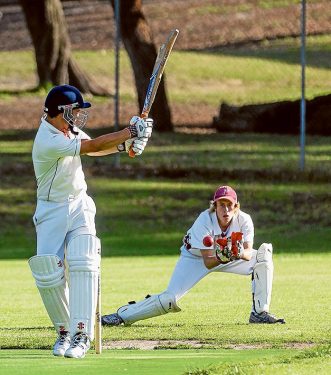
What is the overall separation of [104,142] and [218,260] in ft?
7.36

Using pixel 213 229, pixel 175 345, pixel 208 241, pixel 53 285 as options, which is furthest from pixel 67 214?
pixel 213 229

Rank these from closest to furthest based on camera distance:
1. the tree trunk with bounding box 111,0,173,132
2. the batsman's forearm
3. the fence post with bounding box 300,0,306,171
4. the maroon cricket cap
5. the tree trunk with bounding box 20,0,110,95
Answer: the batsman's forearm < the maroon cricket cap < the fence post with bounding box 300,0,306,171 < the tree trunk with bounding box 111,0,173,132 < the tree trunk with bounding box 20,0,110,95

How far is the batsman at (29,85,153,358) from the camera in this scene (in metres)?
10.3

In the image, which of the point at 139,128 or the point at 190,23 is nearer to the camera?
the point at 139,128

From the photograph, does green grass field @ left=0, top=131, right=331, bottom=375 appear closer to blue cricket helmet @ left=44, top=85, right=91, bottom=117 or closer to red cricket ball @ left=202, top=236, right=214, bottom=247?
red cricket ball @ left=202, top=236, right=214, bottom=247

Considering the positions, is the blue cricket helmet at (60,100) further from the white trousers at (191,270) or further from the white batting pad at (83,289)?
the white trousers at (191,270)

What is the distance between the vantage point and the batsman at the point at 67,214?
10.3 meters

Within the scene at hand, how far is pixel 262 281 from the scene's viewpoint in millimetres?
12516

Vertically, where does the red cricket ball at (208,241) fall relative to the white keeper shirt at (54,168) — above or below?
below

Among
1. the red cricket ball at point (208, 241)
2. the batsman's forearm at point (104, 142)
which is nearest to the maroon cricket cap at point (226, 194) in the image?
the red cricket ball at point (208, 241)

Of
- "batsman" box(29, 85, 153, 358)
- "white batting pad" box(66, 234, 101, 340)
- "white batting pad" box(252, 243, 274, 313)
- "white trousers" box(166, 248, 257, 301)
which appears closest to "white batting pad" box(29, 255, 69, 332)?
"batsman" box(29, 85, 153, 358)

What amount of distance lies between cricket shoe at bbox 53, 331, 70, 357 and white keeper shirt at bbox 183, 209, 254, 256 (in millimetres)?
2109

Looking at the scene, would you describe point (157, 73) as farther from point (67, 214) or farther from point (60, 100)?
point (67, 214)

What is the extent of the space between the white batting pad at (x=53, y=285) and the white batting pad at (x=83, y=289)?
0.14 metres
